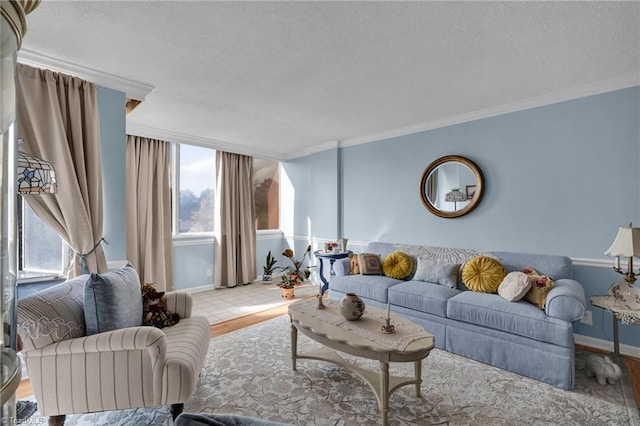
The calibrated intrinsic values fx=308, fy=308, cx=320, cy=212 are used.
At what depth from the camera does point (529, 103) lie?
129 inches

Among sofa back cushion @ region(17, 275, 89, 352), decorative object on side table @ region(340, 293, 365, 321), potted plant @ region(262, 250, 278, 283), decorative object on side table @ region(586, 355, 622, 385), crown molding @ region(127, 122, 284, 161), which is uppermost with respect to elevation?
crown molding @ region(127, 122, 284, 161)

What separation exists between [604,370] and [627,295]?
0.65 meters

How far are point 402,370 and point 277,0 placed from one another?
2.76 metres

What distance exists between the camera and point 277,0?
1780 millimetres

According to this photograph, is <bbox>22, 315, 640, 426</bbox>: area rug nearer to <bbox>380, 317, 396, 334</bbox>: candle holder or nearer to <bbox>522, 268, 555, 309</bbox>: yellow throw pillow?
<bbox>380, 317, 396, 334</bbox>: candle holder

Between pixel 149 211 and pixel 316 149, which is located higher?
pixel 316 149

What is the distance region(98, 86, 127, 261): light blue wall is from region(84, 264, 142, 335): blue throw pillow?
1071 millimetres

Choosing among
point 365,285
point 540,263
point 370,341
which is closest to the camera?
point 370,341

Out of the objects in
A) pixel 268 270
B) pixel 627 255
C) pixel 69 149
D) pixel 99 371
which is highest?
pixel 69 149

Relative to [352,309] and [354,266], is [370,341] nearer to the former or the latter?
[352,309]

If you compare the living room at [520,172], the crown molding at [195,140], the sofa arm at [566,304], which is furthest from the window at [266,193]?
the sofa arm at [566,304]

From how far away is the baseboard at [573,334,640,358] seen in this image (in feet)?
9.04

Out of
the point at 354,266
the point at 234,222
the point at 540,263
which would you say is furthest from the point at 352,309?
the point at 234,222

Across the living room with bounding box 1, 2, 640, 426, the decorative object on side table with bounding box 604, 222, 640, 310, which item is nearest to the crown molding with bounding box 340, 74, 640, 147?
the living room with bounding box 1, 2, 640, 426
